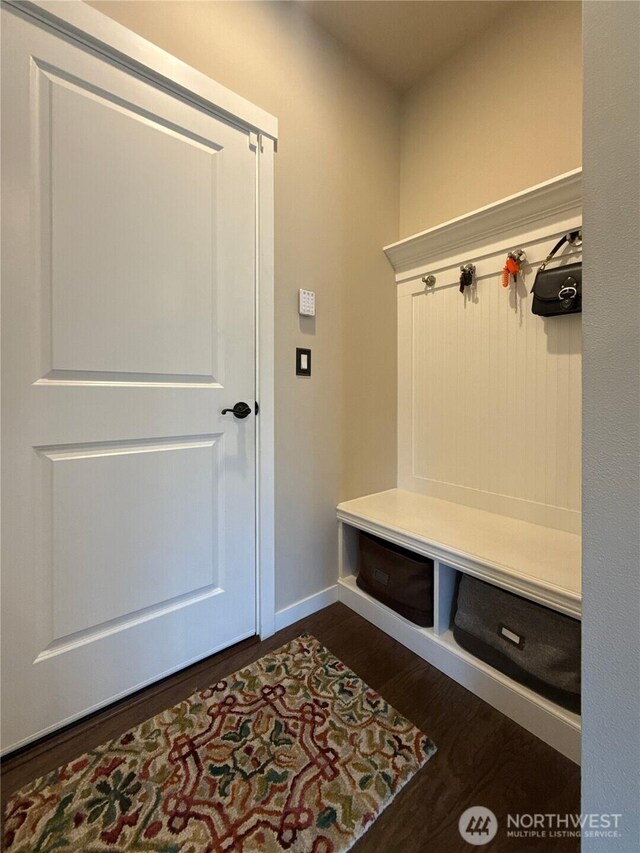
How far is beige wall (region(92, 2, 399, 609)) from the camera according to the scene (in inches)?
53.9

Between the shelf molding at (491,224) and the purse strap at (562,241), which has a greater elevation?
the shelf molding at (491,224)

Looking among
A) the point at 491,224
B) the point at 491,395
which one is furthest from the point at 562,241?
the point at 491,395

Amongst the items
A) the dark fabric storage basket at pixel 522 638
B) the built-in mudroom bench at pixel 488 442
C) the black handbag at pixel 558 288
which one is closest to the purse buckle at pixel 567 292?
the black handbag at pixel 558 288

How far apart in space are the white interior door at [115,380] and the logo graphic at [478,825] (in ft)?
2.95

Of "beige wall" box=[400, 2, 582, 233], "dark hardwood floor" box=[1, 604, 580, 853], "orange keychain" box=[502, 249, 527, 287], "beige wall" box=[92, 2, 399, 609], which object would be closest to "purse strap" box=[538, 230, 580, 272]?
"orange keychain" box=[502, 249, 527, 287]

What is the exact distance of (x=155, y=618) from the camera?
1.22m

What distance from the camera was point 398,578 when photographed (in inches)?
56.2

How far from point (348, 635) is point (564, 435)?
123cm

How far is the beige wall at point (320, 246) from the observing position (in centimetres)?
137

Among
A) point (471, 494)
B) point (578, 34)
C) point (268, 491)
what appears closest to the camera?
point (578, 34)

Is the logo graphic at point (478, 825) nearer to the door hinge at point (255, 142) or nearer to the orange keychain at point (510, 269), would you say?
the orange keychain at point (510, 269)

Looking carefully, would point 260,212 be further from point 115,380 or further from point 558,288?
point 558,288

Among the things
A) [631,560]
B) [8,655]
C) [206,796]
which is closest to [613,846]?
[631,560]

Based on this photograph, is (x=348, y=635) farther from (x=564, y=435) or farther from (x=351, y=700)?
(x=564, y=435)
